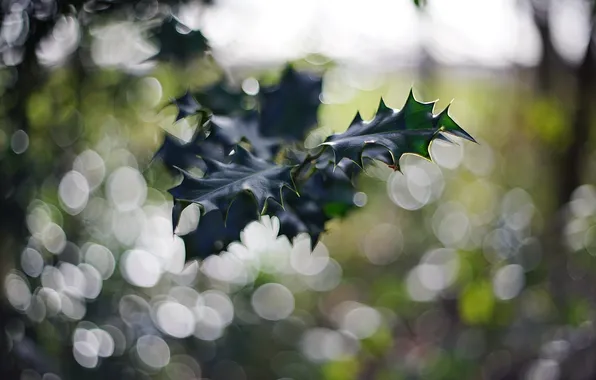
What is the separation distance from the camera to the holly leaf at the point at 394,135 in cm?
60

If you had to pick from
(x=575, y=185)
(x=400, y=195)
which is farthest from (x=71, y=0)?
(x=400, y=195)

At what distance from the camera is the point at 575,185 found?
1.98 metres

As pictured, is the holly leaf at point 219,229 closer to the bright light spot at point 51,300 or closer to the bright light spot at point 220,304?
the bright light spot at point 51,300

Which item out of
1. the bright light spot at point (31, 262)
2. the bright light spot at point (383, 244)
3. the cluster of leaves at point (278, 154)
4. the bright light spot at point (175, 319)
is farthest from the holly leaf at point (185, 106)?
the bright light spot at point (383, 244)

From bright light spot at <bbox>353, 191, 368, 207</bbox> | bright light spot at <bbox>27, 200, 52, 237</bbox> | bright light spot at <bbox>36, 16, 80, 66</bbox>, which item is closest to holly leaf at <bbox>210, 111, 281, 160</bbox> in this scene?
bright light spot at <bbox>353, 191, 368, 207</bbox>

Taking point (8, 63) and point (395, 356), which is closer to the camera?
point (8, 63)

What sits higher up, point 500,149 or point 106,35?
point 106,35

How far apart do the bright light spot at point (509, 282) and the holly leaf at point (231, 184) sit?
1.09 meters

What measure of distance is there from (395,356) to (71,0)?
1378mm

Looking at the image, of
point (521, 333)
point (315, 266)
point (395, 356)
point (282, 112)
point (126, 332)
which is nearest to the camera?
point (282, 112)

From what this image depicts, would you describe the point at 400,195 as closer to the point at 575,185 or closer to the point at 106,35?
the point at 575,185

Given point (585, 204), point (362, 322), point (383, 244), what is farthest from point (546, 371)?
point (383, 244)

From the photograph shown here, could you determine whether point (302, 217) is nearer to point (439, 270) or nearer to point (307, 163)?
point (307, 163)

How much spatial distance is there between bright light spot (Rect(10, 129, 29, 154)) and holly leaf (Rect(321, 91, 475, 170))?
58 centimetres
